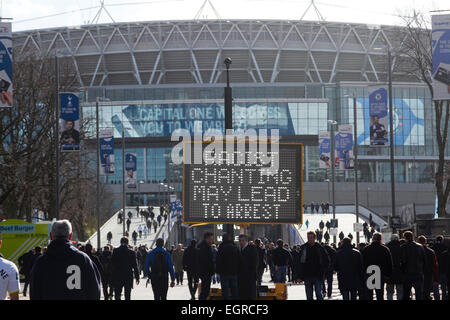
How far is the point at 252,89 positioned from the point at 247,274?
100.0 m

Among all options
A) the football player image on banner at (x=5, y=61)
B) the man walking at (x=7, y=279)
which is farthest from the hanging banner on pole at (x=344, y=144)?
the man walking at (x=7, y=279)

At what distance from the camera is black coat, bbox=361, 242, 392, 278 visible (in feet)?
A: 51.1

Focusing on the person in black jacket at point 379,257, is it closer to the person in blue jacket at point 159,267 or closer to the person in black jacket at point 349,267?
the person in black jacket at point 349,267

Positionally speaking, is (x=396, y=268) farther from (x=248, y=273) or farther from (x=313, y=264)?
(x=248, y=273)

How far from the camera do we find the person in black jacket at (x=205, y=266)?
55.8 feet

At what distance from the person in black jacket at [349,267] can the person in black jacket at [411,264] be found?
2.99 ft

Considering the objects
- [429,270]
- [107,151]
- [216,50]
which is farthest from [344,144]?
[216,50]

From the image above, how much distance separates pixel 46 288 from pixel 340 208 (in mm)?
93707

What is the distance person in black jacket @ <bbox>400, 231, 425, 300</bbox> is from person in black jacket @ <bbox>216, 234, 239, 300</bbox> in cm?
306

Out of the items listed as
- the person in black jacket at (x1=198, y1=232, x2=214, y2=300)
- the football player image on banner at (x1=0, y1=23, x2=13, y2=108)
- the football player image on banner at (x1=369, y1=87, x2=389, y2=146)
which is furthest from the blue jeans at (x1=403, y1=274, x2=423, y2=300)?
the football player image on banner at (x1=369, y1=87, x2=389, y2=146)

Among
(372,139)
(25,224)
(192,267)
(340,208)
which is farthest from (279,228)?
(192,267)

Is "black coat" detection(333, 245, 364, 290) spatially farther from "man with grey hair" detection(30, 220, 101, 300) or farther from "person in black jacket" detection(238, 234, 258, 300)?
"man with grey hair" detection(30, 220, 101, 300)

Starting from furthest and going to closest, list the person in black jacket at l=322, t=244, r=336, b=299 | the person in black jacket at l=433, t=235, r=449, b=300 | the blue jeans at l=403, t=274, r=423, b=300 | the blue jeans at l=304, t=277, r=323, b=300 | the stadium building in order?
the stadium building
the person in black jacket at l=322, t=244, r=336, b=299
the person in black jacket at l=433, t=235, r=449, b=300
the blue jeans at l=304, t=277, r=323, b=300
the blue jeans at l=403, t=274, r=423, b=300

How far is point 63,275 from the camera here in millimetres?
7684
